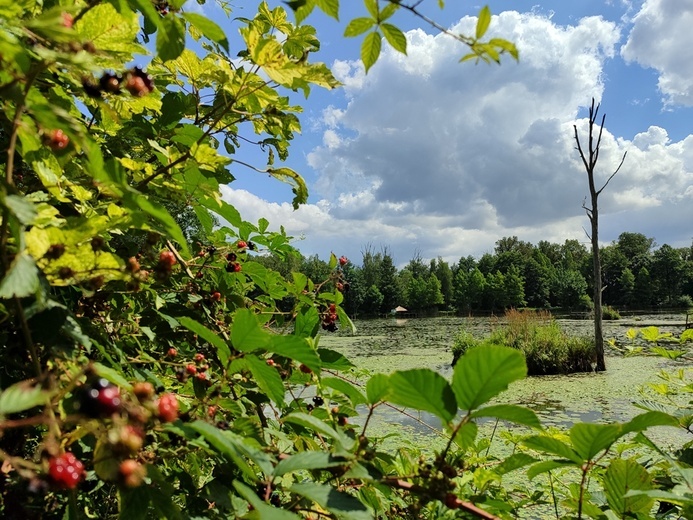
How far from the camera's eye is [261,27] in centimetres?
95

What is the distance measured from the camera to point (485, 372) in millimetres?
385

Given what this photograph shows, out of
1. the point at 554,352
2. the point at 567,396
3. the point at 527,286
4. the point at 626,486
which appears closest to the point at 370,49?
the point at 626,486

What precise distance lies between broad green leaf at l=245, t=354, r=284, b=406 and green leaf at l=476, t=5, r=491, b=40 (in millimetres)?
460

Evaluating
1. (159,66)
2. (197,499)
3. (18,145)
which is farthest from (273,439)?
(159,66)

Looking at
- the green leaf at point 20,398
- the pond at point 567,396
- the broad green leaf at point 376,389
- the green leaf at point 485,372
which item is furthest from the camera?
the pond at point 567,396

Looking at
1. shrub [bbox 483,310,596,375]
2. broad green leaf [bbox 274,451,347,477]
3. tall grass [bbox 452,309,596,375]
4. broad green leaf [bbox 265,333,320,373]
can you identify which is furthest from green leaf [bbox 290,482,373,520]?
shrub [bbox 483,310,596,375]

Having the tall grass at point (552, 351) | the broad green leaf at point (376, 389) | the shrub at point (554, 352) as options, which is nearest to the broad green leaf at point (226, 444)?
the broad green leaf at point (376, 389)

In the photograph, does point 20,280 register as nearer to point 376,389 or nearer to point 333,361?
point 376,389

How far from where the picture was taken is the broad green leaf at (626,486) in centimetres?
62

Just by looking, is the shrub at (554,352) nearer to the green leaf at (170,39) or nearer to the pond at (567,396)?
the pond at (567,396)

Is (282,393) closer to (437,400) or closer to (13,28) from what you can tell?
(437,400)

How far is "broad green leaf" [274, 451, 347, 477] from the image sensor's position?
1.30 ft

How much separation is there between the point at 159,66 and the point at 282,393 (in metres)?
0.82

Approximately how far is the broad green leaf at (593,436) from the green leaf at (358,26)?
0.54m
